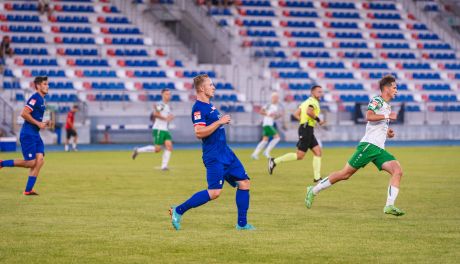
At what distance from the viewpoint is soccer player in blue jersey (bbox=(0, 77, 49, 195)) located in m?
16.9

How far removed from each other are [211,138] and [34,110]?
19.6 feet

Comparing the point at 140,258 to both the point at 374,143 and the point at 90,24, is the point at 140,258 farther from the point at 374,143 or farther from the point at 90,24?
the point at 90,24

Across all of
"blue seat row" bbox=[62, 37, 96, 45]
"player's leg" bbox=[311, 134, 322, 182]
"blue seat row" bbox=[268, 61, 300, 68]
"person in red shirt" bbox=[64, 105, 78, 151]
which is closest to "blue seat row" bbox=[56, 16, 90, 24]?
"blue seat row" bbox=[62, 37, 96, 45]

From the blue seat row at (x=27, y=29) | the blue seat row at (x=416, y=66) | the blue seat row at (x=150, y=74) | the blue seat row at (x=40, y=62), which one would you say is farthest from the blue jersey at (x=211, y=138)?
the blue seat row at (x=416, y=66)

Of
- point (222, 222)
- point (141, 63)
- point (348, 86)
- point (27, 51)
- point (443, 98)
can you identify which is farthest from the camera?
point (443, 98)

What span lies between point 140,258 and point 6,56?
3405 centimetres

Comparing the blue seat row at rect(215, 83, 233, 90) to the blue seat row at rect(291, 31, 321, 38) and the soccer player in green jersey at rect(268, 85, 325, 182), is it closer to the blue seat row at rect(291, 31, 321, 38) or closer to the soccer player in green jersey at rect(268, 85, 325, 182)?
the blue seat row at rect(291, 31, 321, 38)

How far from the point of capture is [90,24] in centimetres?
4556

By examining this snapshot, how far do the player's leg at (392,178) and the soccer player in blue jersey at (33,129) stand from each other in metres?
6.37

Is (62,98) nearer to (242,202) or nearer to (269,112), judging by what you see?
(269,112)

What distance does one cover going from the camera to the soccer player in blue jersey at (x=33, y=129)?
1689cm

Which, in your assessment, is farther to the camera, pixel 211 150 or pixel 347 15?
pixel 347 15

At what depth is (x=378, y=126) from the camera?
14438mm

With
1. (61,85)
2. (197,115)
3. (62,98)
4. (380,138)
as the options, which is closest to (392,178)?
(380,138)
